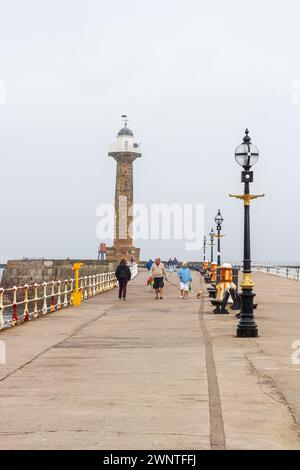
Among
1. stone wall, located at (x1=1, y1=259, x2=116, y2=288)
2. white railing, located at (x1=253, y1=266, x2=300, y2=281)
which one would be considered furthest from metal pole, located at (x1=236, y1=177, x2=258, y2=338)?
stone wall, located at (x1=1, y1=259, x2=116, y2=288)

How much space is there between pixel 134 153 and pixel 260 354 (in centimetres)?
7426

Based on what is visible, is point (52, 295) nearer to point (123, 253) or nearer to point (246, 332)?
point (246, 332)

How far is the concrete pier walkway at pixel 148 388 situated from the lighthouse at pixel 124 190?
68074 mm

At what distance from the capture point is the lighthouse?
87.1 m

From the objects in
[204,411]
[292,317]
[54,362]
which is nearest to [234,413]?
[204,411]

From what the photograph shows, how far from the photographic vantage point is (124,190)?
87.0 meters

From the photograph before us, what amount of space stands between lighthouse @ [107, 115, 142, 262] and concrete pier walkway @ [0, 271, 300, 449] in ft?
223

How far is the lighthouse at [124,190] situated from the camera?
87125 mm

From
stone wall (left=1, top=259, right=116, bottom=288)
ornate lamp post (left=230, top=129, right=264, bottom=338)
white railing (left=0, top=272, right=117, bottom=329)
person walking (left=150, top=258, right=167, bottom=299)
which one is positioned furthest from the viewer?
stone wall (left=1, top=259, right=116, bottom=288)

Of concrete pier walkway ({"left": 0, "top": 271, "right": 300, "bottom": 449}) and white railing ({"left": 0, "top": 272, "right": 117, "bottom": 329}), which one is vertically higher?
white railing ({"left": 0, "top": 272, "right": 117, "bottom": 329})

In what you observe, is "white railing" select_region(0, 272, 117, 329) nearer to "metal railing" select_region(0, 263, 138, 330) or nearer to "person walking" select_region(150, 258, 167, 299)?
"metal railing" select_region(0, 263, 138, 330)

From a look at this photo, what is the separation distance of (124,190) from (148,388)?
77224 millimetres

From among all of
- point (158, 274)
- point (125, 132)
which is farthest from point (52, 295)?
point (125, 132)

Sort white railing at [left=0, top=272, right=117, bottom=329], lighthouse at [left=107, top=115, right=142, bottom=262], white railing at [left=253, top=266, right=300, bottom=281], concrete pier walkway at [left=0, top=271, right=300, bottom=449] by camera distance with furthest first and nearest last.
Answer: lighthouse at [left=107, top=115, right=142, bottom=262]
white railing at [left=253, top=266, right=300, bottom=281]
white railing at [left=0, top=272, right=117, bottom=329]
concrete pier walkway at [left=0, top=271, right=300, bottom=449]
